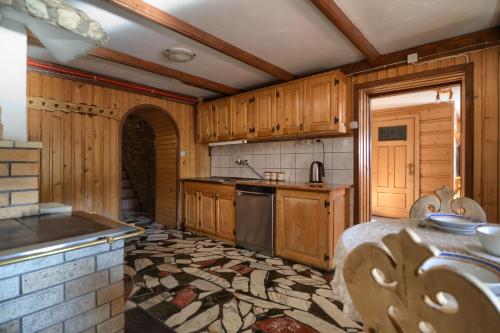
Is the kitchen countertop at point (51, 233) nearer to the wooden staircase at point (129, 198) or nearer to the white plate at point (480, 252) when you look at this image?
the white plate at point (480, 252)

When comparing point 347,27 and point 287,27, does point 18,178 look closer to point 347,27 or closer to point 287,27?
point 287,27

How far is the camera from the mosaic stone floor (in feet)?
5.86

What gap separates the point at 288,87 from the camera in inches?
126

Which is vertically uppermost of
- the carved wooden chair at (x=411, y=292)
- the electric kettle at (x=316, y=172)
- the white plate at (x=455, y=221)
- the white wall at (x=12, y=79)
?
the white wall at (x=12, y=79)

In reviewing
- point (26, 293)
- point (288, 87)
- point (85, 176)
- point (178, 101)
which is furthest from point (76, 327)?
point (178, 101)

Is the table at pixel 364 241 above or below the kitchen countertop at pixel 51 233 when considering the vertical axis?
below

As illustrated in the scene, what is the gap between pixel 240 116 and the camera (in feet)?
12.4

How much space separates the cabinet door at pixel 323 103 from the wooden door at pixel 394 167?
9.88 feet

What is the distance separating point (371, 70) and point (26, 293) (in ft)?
10.7

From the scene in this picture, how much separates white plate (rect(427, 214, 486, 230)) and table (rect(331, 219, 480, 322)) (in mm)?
45

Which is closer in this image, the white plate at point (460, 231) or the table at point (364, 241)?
the table at point (364, 241)

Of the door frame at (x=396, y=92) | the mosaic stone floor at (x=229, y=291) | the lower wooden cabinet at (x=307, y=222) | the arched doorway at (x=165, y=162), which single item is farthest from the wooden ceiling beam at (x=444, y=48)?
the arched doorway at (x=165, y=162)

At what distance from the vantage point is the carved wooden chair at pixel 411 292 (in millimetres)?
394

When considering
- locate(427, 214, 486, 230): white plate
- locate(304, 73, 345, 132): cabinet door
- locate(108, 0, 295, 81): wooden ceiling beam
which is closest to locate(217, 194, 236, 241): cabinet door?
locate(304, 73, 345, 132): cabinet door
